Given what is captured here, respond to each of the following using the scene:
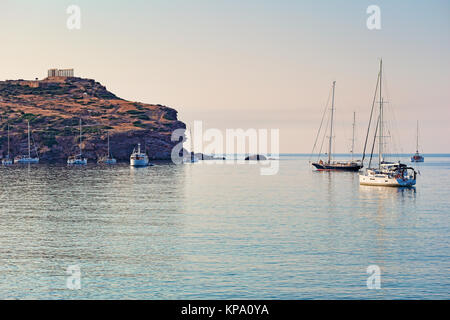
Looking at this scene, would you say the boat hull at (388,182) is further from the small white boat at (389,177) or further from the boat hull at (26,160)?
the boat hull at (26,160)

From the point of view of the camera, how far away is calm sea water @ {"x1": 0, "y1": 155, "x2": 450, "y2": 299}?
22750mm

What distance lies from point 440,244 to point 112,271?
68.4 ft

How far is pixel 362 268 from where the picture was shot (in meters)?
26.4

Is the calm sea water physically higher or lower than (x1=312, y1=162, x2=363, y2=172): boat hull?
lower

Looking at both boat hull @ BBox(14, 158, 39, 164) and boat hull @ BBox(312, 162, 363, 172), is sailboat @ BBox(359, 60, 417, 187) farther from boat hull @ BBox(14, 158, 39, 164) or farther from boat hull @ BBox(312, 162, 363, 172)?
boat hull @ BBox(14, 158, 39, 164)

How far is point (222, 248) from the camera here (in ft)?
102

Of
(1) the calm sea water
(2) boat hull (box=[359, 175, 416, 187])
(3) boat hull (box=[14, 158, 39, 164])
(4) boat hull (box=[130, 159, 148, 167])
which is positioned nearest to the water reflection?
(1) the calm sea water

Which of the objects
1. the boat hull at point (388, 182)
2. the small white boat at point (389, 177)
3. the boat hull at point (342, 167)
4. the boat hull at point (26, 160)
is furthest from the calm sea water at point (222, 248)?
the boat hull at point (26, 160)

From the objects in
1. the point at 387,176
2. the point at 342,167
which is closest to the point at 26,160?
the point at 342,167

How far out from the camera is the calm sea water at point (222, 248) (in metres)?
22.8

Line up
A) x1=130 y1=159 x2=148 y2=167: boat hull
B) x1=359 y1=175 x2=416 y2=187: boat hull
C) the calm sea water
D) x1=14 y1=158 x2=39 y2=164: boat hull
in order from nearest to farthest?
1. the calm sea water
2. x1=359 y1=175 x2=416 y2=187: boat hull
3. x1=130 y1=159 x2=148 y2=167: boat hull
4. x1=14 y1=158 x2=39 y2=164: boat hull
